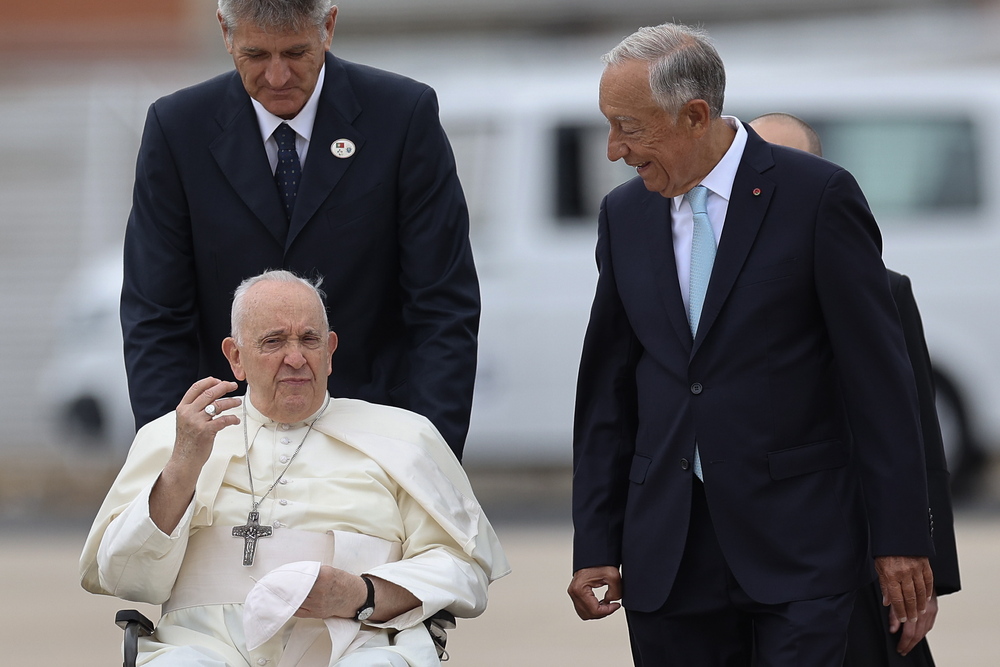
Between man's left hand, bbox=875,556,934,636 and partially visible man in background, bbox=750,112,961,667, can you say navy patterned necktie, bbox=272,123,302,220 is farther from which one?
man's left hand, bbox=875,556,934,636

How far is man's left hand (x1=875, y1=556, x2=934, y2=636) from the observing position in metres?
3.38

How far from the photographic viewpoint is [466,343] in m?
3.97

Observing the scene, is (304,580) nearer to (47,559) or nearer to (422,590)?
(422,590)

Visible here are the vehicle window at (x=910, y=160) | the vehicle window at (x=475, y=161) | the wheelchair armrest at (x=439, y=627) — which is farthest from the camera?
the vehicle window at (x=475, y=161)

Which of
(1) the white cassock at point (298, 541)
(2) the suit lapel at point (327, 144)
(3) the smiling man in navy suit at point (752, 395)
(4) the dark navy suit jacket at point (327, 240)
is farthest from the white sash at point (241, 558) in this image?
(2) the suit lapel at point (327, 144)

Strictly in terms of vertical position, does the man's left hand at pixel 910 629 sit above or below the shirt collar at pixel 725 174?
below

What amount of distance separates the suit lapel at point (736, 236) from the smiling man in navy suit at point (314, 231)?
0.73m

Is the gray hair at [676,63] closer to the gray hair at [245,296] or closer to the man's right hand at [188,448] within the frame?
the gray hair at [245,296]

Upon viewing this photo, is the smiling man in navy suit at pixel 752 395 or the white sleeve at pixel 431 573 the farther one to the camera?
the white sleeve at pixel 431 573

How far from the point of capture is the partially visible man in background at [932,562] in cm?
365

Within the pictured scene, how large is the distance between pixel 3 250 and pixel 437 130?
11017mm

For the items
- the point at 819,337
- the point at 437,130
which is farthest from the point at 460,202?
the point at 819,337

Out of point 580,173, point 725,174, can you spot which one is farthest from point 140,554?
point 580,173

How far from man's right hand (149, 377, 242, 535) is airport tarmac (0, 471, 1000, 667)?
297cm
